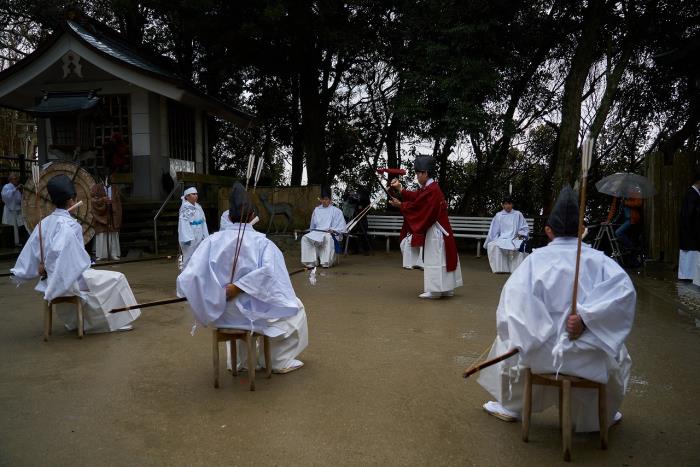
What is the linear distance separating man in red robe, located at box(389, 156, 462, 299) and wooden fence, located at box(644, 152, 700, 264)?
5.17m

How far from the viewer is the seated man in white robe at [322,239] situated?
1214 centimetres

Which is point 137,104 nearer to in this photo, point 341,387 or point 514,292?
point 341,387

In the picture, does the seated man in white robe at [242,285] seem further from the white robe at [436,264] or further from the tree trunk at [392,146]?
the tree trunk at [392,146]

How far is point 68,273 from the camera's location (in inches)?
228

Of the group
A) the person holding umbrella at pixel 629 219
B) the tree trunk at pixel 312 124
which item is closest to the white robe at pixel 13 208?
the tree trunk at pixel 312 124

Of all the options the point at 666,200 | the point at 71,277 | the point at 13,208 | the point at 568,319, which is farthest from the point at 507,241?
the point at 13,208

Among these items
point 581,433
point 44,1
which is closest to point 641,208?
point 581,433

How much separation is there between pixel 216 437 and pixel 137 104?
538 inches

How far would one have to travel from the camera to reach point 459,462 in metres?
3.27

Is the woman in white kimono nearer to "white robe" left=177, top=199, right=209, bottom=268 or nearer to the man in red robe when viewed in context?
"white robe" left=177, top=199, right=209, bottom=268

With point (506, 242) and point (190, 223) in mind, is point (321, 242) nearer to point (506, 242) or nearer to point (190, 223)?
point (190, 223)

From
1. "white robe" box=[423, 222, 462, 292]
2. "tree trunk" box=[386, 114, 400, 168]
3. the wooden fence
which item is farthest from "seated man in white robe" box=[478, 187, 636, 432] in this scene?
"tree trunk" box=[386, 114, 400, 168]

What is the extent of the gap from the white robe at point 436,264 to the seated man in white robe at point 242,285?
378 cm

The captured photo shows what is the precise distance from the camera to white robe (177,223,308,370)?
4355 millimetres
